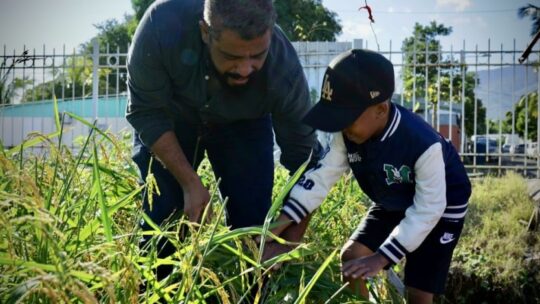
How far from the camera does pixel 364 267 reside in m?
2.17

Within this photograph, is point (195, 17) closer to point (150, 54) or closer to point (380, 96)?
point (150, 54)

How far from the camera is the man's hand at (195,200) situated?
2.26 metres

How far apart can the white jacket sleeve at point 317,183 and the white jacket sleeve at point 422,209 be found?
36cm

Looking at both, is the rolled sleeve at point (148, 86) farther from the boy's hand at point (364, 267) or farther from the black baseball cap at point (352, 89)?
the boy's hand at point (364, 267)

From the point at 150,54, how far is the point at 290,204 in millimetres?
857

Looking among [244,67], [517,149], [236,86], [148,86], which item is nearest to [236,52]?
[244,67]

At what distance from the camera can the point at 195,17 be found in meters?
2.51

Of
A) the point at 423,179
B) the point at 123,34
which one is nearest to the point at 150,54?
the point at 423,179

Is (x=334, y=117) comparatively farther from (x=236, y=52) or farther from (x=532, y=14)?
(x=532, y=14)

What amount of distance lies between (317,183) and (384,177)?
290mm

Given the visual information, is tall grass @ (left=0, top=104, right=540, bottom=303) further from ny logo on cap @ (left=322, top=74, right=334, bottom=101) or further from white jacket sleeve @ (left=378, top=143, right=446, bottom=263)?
ny logo on cap @ (left=322, top=74, right=334, bottom=101)

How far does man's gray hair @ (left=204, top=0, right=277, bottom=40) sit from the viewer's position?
2.08 metres

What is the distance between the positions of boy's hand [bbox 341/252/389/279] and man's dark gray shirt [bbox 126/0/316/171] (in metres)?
0.75

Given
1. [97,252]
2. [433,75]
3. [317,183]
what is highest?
[433,75]
